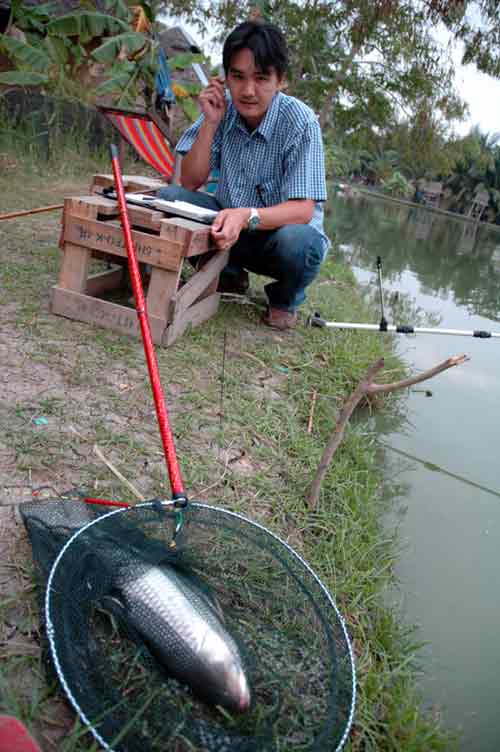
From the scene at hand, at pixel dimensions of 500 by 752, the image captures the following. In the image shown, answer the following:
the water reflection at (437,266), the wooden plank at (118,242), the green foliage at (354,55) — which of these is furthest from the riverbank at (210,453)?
the green foliage at (354,55)

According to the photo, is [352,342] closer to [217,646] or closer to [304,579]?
[304,579]

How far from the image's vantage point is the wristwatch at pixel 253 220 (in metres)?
2.68

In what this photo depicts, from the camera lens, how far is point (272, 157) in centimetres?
289

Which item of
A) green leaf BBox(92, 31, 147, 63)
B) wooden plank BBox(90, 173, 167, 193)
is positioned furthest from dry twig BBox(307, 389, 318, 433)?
green leaf BBox(92, 31, 147, 63)

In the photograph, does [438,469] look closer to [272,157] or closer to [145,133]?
[272,157]

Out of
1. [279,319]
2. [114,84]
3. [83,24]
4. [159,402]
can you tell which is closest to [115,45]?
[83,24]

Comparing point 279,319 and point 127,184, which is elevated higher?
point 127,184

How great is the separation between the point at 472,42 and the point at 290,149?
36.5ft

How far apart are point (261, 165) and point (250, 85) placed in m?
0.43

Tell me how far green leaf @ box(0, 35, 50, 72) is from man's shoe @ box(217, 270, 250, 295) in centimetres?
490

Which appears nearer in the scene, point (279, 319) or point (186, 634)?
point (186, 634)

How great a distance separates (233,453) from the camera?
1.96 metres

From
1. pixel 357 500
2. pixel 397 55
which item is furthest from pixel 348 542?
pixel 397 55

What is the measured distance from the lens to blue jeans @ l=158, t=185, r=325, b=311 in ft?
9.33
